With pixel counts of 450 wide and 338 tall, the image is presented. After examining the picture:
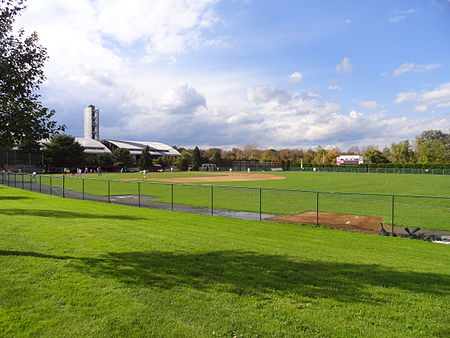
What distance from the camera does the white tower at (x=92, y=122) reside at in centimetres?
16525

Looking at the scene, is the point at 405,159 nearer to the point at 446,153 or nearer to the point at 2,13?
→ the point at 446,153

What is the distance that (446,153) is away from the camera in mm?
117062

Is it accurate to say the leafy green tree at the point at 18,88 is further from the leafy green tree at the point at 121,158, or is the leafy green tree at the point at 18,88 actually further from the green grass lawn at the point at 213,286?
the leafy green tree at the point at 121,158

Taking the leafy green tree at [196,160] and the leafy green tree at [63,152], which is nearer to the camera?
the leafy green tree at [63,152]

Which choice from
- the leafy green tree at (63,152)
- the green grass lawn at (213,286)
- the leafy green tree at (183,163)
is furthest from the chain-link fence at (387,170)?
A: the green grass lawn at (213,286)

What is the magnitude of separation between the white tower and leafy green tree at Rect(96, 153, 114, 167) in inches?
2882

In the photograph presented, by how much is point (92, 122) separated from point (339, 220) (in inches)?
6602

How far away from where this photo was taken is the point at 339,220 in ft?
54.6

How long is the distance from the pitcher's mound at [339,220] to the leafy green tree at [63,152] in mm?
81022

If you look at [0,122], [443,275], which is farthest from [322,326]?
[0,122]

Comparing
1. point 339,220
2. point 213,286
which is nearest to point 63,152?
point 339,220

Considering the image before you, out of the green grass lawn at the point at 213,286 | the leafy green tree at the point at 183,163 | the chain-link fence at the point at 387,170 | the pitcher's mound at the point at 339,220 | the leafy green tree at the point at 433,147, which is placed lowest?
the pitcher's mound at the point at 339,220

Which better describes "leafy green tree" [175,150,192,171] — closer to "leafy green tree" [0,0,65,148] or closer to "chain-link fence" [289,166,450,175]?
"chain-link fence" [289,166,450,175]

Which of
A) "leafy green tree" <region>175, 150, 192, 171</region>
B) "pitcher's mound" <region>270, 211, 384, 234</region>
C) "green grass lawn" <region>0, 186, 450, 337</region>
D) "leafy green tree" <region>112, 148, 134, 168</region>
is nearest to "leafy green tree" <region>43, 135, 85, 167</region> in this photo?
"leafy green tree" <region>112, 148, 134, 168</region>
